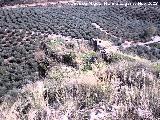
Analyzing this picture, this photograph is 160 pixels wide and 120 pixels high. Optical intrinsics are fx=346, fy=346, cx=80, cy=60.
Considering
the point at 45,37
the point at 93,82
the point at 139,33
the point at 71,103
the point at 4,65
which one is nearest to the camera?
the point at 71,103

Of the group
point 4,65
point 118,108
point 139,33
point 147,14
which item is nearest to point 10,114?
point 118,108

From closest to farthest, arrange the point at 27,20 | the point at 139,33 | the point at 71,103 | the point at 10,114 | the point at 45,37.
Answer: the point at 10,114 < the point at 71,103 < the point at 45,37 < the point at 27,20 < the point at 139,33

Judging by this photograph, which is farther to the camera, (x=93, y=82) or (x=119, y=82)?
(x=119, y=82)

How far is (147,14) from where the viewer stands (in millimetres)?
49656

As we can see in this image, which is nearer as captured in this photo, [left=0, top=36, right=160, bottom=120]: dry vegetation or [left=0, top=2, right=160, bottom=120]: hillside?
[left=0, top=36, right=160, bottom=120]: dry vegetation

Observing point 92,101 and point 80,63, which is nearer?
point 92,101

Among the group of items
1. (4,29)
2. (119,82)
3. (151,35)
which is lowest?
(151,35)

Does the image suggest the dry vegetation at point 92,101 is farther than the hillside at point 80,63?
No

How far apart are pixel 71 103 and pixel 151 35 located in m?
35.5

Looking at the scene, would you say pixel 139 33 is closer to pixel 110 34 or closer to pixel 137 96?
pixel 110 34

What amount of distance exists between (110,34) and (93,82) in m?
34.0

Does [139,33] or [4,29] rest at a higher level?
[4,29]

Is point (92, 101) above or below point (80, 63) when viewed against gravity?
above

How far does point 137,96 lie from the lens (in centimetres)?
541
